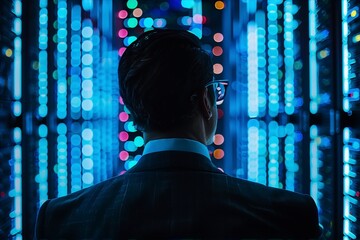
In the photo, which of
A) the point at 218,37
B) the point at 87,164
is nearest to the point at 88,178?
the point at 87,164

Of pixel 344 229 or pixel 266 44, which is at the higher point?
pixel 266 44

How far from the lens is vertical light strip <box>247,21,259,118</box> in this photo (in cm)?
172

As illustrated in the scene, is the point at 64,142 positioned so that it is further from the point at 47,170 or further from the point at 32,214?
the point at 32,214

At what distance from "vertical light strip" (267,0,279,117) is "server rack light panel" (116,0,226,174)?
0.23 metres

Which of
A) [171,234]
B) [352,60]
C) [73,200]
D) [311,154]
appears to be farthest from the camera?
[311,154]

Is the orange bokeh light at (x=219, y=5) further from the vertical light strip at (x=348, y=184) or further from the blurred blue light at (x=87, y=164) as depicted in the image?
the blurred blue light at (x=87, y=164)

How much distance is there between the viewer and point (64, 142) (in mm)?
1770

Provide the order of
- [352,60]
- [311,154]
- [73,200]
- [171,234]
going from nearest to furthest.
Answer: [171,234]
[73,200]
[352,60]
[311,154]

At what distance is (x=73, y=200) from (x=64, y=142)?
3.30ft

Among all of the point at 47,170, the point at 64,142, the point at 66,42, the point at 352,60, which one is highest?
the point at 66,42

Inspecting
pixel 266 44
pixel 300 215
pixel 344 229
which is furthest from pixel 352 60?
pixel 300 215

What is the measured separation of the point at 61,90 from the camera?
5.73ft

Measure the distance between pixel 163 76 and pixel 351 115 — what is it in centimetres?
104

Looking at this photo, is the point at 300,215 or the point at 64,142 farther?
the point at 64,142
